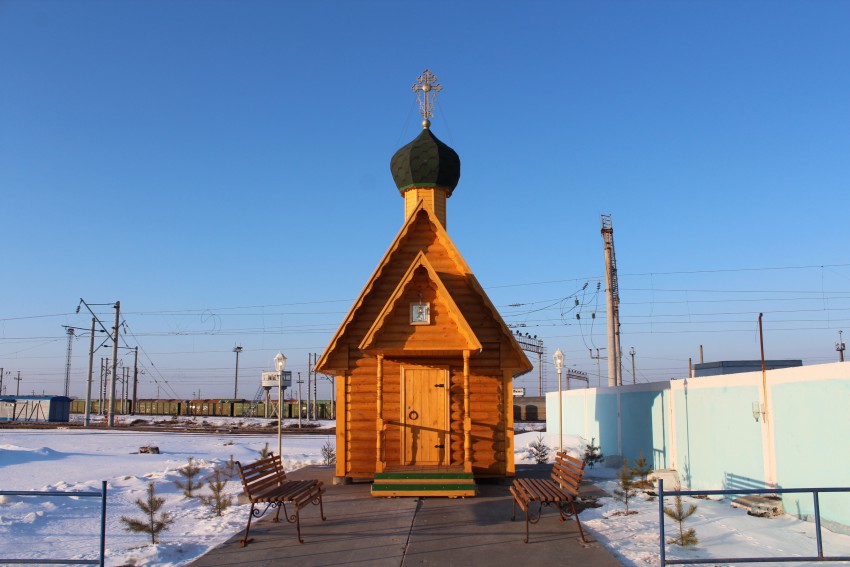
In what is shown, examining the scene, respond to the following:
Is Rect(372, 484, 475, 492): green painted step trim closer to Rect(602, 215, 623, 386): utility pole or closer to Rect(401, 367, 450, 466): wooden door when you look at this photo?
Rect(401, 367, 450, 466): wooden door

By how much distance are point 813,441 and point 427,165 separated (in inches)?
386

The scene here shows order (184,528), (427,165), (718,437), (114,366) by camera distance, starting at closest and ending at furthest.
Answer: (184,528), (718,437), (427,165), (114,366)

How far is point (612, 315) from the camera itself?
2997cm

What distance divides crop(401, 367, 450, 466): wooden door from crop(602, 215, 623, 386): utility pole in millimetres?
16852

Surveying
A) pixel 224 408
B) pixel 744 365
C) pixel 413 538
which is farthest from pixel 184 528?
pixel 224 408

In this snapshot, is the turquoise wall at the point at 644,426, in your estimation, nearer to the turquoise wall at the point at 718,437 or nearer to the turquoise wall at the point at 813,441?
the turquoise wall at the point at 718,437

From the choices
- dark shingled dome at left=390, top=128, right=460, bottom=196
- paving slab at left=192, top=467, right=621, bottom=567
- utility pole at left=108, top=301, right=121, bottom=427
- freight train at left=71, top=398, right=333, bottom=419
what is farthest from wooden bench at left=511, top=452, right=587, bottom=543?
freight train at left=71, top=398, right=333, bottom=419

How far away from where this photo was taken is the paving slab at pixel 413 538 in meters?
7.66

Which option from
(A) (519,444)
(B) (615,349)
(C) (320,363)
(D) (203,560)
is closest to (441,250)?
(C) (320,363)

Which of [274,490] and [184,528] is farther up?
[274,490]

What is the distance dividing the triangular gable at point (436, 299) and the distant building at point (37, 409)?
51824mm

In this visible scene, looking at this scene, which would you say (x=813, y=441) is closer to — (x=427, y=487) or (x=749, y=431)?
(x=749, y=431)

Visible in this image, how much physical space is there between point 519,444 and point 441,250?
13210mm

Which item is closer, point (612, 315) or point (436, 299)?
point (436, 299)
